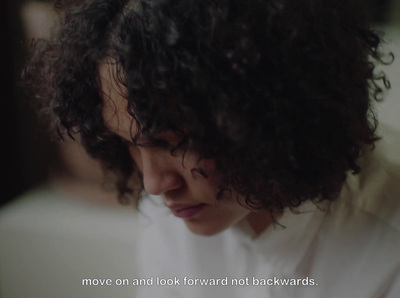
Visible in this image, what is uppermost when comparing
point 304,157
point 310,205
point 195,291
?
point 304,157

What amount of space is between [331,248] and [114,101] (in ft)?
1.09

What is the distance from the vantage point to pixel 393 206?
563 mm

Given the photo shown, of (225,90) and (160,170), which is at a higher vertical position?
(225,90)

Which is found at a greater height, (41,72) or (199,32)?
(199,32)

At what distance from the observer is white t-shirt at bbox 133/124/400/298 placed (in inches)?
21.9

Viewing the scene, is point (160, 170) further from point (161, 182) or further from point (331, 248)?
point (331, 248)

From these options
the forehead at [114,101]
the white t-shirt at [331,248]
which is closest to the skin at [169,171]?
the forehead at [114,101]

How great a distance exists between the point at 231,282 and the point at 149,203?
0.66 ft

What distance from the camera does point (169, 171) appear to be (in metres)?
0.48

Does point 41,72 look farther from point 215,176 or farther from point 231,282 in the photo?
point 231,282

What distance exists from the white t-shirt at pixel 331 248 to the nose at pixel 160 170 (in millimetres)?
184

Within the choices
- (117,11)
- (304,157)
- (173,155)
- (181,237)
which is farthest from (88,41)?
(181,237)

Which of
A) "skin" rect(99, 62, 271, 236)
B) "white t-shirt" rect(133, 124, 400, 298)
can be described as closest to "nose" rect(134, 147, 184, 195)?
"skin" rect(99, 62, 271, 236)

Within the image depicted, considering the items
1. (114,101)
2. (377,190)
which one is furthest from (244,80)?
(377,190)
